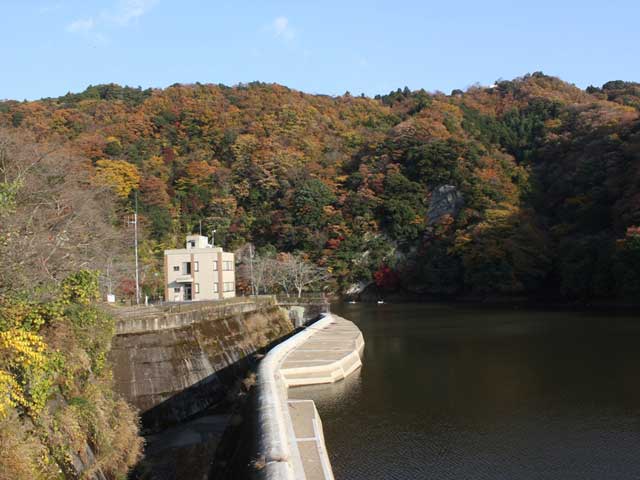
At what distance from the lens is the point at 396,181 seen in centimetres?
6869

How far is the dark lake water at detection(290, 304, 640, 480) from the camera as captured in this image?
11656 mm

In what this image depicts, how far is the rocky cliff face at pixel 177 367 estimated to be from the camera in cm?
1599

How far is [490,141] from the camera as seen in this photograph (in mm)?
83375

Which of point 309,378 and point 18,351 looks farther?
point 309,378

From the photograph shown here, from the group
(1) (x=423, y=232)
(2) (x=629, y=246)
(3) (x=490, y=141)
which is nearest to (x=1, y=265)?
(2) (x=629, y=246)

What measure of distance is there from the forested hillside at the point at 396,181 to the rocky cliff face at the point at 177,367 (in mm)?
26540

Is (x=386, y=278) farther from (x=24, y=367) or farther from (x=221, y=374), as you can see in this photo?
(x=24, y=367)

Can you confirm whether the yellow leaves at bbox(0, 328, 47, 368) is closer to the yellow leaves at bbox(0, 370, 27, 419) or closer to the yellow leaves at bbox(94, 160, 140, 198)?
the yellow leaves at bbox(0, 370, 27, 419)

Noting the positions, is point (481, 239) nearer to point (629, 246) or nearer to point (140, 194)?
point (629, 246)

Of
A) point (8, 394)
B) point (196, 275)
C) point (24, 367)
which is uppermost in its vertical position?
point (24, 367)

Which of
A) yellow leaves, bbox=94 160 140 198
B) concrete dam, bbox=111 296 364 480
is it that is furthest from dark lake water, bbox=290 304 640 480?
yellow leaves, bbox=94 160 140 198

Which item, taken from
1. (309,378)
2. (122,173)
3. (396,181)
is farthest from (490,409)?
(122,173)

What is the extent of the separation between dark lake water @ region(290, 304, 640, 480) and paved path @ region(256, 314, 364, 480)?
0.53 meters

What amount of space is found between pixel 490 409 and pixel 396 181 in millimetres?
54489
